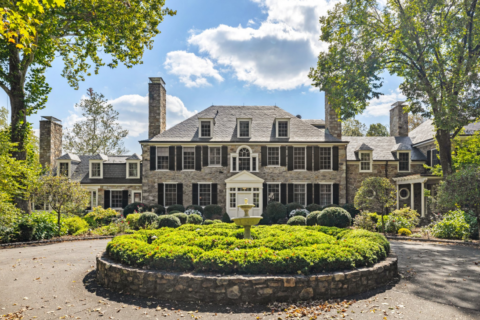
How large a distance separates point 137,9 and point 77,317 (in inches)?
487

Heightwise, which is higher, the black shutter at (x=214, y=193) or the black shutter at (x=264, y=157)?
the black shutter at (x=264, y=157)

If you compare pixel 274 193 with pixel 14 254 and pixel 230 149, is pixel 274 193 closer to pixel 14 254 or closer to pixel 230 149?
pixel 230 149

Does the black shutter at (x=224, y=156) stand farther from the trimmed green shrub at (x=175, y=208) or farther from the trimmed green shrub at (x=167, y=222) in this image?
the trimmed green shrub at (x=167, y=222)

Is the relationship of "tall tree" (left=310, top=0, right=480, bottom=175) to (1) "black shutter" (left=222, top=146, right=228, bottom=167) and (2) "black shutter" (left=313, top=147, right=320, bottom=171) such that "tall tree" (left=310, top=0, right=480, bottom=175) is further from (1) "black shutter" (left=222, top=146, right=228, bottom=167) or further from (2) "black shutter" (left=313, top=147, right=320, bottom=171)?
(1) "black shutter" (left=222, top=146, right=228, bottom=167)

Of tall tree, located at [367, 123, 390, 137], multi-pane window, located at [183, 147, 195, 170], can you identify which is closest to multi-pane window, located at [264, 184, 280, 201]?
multi-pane window, located at [183, 147, 195, 170]

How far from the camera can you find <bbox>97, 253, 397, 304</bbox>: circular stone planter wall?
5496mm

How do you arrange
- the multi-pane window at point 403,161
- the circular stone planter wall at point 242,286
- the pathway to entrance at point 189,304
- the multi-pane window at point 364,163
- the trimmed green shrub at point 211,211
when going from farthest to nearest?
1. the multi-pane window at point 403,161
2. the multi-pane window at point 364,163
3. the trimmed green shrub at point 211,211
4. the circular stone planter wall at point 242,286
5. the pathway to entrance at point 189,304

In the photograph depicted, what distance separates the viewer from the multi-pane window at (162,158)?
2092 cm

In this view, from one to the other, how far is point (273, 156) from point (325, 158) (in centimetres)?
354

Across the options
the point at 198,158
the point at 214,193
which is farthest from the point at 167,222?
the point at 198,158

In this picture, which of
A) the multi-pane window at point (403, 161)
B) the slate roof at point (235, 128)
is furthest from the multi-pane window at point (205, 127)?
the multi-pane window at point (403, 161)

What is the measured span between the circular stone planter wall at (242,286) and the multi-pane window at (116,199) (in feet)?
57.9

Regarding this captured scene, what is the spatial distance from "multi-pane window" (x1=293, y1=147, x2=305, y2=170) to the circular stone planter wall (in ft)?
49.0

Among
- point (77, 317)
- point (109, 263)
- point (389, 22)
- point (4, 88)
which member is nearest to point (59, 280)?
point (109, 263)
